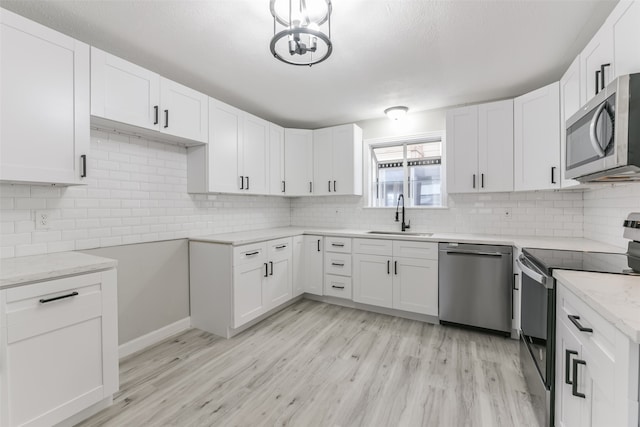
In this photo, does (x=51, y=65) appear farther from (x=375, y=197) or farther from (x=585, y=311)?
(x=375, y=197)

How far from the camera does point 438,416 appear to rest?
68.9 inches

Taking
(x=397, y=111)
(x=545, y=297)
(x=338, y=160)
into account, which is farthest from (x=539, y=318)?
(x=338, y=160)

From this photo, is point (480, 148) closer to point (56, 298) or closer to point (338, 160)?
point (338, 160)

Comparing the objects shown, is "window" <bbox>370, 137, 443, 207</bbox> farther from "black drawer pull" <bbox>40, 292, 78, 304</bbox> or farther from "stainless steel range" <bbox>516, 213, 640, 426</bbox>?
"black drawer pull" <bbox>40, 292, 78, 304</bbox>

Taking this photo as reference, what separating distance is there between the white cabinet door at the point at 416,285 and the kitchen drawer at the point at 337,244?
24.2 inches

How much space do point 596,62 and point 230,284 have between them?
329 cm

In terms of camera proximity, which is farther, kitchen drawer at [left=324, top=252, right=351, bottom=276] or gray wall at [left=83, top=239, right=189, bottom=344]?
kitchen drawer at [left=324, top=252, right=351, bottom=276]

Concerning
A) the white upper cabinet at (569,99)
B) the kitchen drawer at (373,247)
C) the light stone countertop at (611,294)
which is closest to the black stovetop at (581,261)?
the light stone countertop at (611,294)

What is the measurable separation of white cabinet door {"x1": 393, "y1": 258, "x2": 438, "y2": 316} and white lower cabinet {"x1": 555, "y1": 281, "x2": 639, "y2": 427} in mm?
1594

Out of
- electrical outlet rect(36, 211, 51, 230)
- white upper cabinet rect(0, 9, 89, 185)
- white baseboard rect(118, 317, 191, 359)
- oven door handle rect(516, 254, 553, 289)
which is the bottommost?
white baseboard rect(118, 317, 191, 359)

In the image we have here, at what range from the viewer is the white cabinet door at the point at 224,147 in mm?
2980

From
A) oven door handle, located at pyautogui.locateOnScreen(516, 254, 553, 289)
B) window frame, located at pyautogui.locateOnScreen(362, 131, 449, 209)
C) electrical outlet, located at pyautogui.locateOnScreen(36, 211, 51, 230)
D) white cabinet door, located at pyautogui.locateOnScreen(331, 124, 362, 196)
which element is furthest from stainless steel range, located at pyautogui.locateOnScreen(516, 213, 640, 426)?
electrical outlet, located at pyautogui.locateOnScreen(36, 211, 51, 230)

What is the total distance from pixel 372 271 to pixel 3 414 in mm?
3003

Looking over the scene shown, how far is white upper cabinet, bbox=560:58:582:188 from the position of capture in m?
2.12
